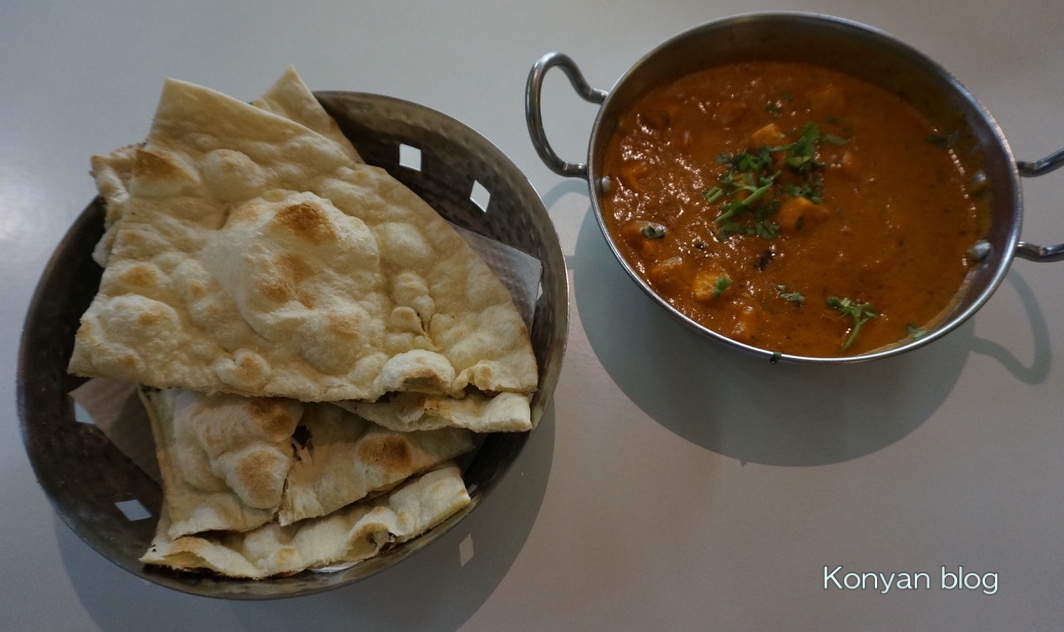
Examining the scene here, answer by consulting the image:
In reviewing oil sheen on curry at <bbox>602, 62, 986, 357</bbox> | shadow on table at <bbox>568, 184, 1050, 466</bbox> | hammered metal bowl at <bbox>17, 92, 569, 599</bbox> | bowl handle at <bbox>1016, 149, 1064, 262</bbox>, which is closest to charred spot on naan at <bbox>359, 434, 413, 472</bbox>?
hammered metal bowl at <bbox>17, 92, 569, 599</bbox>

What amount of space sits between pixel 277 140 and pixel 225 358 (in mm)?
452

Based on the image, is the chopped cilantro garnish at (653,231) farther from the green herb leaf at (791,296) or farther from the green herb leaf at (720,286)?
the green herb leaf at (791,296)

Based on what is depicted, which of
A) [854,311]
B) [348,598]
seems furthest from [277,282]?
Result: [854,311]

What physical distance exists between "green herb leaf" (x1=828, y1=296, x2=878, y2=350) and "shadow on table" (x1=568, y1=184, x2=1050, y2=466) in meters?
0.09

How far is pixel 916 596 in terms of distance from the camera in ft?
4.25

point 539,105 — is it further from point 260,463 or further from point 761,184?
point 260,463

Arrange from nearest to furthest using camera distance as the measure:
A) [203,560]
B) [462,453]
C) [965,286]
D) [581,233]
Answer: [203,560], [462,453], [965,286], [581,233]

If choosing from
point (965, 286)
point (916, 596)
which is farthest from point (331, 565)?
point (965, 286)

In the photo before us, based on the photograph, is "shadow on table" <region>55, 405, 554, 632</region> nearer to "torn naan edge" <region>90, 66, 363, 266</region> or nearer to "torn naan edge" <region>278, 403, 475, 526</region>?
"torn naan edge" <region>278, 403, 475, 526</region>

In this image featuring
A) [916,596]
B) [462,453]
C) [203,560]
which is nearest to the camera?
[203,560]

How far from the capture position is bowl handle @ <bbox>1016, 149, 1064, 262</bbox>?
4.32ft

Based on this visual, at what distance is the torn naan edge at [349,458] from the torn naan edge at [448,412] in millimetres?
40

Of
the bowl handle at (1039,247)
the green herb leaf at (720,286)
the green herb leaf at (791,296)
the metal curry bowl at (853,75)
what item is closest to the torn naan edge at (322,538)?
the metal curry bowl at (853,75)

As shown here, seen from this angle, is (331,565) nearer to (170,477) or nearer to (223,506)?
(223,506)
